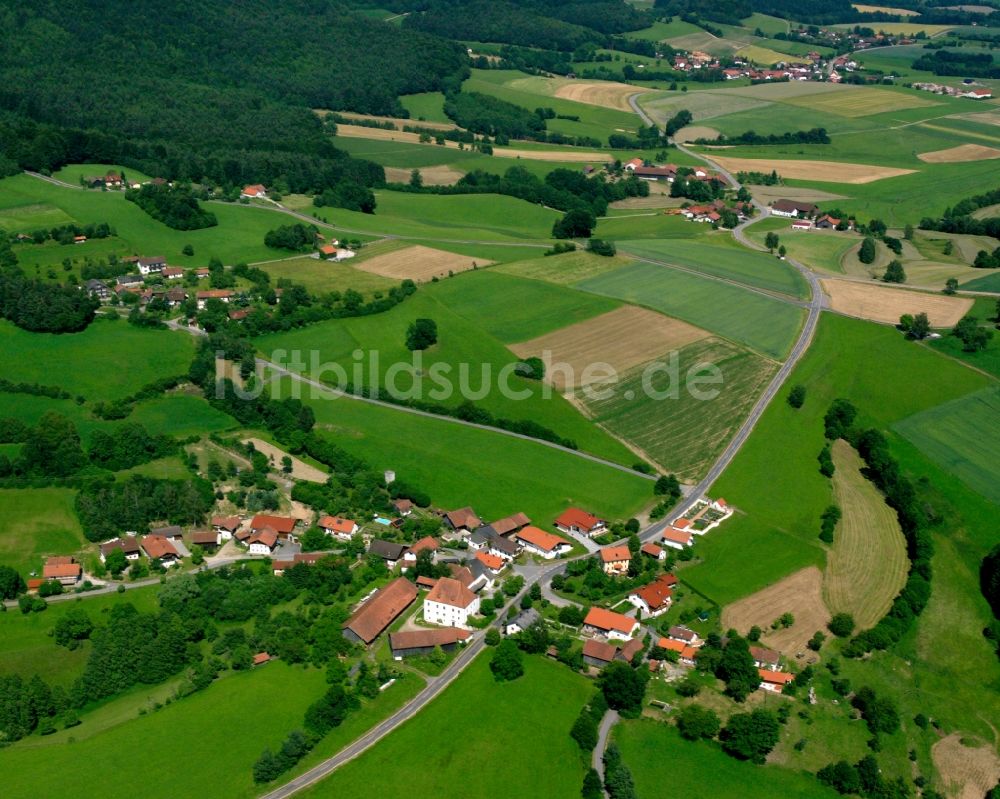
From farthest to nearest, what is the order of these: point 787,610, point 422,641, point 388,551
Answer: point 388,551 < point 787,610 < point 422,641

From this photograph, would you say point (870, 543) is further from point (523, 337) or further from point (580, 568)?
point (523, 337)

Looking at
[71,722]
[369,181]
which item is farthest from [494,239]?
[71,722]

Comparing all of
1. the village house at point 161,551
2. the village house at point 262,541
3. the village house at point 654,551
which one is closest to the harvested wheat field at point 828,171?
the village house at point 654,551

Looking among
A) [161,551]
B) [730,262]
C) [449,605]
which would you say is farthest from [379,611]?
[730,262]

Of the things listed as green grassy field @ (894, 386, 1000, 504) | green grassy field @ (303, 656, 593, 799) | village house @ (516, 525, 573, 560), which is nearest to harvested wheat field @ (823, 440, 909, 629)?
green grassy field @ (894, 386, 1000, 504)

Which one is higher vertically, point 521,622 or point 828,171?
point 828,171

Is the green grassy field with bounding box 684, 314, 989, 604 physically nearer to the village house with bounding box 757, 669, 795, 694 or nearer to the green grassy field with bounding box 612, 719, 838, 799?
the village house with bounding box 757, 669, 795, 694

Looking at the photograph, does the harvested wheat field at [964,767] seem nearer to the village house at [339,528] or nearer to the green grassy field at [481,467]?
the green grassy field at [481,467]

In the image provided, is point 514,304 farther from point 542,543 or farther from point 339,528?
point 339,528
